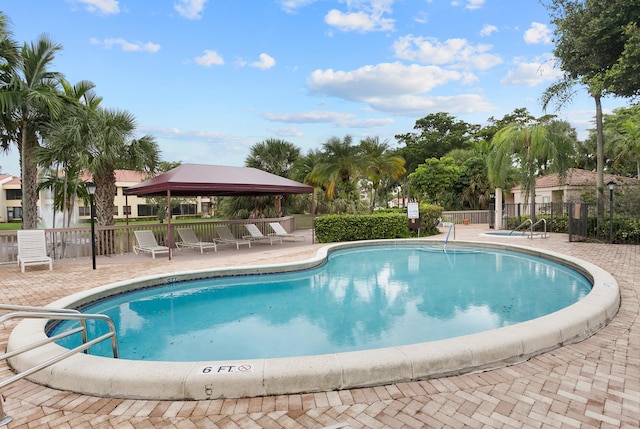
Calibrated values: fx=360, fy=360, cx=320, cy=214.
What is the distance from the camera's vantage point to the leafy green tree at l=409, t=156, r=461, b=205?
2731 centimetres

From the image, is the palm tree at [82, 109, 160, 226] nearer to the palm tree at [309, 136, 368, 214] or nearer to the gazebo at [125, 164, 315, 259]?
the gazebo at [125, 164, 315, 259]

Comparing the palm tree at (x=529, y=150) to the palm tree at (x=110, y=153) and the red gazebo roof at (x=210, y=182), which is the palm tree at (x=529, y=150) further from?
the palm tree at (x=110, y=153)

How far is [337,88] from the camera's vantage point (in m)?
24.5

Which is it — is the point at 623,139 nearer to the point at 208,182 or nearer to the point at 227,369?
the point at 208,182

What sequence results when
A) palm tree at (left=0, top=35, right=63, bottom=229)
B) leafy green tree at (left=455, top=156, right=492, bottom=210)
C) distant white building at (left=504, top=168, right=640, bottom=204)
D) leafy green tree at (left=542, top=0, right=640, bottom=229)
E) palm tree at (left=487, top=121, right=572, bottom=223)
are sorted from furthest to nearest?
1. leafy green tree at (left=455, top=156, right=492, bottom=210)
2. distant white building at (left=504, top=168, right=640, bottom=204)
3. palm tree at (left=487, top=121, right=572, bottom=223)
4. palm tree at (left=0, top=35, right=63, bottom=229)
5. leafy green tree at (left=542, top=0, right=640, bottom=229)

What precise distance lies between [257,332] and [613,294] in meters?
5.59

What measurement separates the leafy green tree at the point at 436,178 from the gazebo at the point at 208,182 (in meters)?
16.0

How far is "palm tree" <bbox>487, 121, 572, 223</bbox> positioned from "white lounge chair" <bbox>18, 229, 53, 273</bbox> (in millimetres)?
19316

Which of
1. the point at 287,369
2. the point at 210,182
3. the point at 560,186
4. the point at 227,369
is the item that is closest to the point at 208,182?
the point at 210,182

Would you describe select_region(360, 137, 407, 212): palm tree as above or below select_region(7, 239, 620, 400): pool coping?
above

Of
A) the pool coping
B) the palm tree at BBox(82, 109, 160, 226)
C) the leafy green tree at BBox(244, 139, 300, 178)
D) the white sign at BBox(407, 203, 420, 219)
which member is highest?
the leafy green tree at BBox(244, 139, 300, 178)

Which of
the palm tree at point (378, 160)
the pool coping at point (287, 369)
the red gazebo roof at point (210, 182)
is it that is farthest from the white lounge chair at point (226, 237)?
the pool coping at point (287, 369)

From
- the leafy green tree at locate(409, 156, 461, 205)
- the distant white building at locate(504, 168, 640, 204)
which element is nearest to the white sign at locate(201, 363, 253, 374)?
the distant white building at locate(504, 168, 640, 204)

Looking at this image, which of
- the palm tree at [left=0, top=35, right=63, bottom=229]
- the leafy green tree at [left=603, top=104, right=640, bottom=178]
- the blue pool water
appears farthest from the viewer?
the leafy green tree at [left=603, top=104, right=640, bottom=178]
